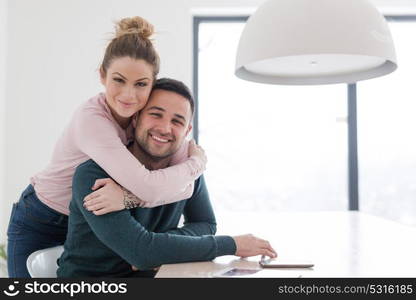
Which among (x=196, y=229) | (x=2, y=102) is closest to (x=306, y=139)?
(x=2, y=102)

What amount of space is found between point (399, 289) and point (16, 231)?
143cm

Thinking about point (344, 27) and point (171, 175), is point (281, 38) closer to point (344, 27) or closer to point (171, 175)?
point (344, 27)

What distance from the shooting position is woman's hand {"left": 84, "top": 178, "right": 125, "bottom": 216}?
137 cm

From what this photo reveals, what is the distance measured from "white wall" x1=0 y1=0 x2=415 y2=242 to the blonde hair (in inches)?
99.0

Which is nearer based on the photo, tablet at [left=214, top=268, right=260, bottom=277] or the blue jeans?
tablet at [left=214, top=268, right=260, bottom=277]

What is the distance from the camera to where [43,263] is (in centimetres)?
165

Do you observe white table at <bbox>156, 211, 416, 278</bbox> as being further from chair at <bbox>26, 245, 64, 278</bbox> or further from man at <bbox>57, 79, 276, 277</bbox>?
chair at <bbox>26, 245, 64, 278</bbox>

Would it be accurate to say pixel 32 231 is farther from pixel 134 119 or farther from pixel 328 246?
pixel 328 246

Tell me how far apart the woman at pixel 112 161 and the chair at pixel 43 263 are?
0.74 feet

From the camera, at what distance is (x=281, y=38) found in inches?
66.5

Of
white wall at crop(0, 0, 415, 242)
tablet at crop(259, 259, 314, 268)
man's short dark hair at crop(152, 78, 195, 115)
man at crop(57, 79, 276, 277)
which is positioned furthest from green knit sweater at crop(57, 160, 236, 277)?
white wall at crop(0, 0, 415, 242)

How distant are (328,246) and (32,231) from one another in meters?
1.12

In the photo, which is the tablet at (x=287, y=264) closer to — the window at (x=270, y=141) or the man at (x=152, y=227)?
the man at (x=152, y=227)

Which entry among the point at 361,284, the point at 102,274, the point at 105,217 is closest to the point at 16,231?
the point at 102,274
